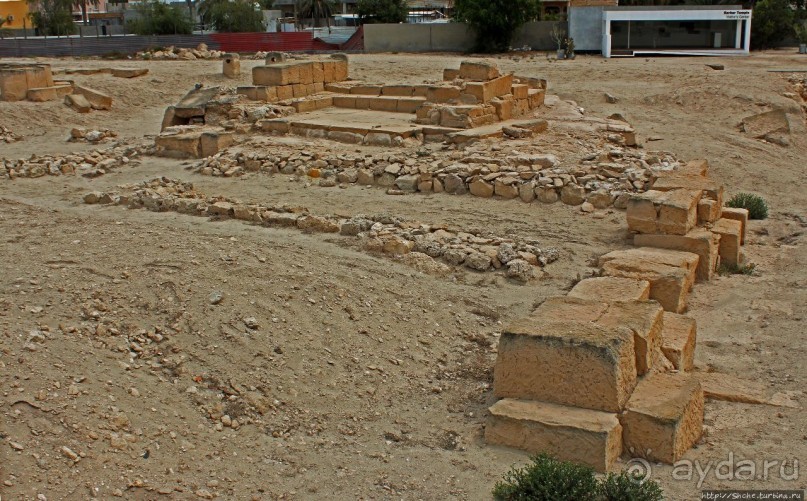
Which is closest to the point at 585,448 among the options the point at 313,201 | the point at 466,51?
the point at 313,201

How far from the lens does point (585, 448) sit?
5.30m

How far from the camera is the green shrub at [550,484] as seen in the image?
4828 millimetres

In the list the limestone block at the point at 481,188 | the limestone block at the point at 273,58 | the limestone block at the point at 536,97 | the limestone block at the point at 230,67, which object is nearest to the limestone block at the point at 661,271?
the limestone block at the point at 481,188

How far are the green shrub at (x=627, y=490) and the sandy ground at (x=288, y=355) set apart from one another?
39 centimetres

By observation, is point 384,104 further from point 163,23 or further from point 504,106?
point 163,23

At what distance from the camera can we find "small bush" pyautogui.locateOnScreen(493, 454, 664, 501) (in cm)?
480

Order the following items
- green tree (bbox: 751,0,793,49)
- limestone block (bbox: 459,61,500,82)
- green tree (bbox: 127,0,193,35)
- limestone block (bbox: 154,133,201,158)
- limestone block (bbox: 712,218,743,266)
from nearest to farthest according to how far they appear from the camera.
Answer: limestone block (bbox: 712,218,743,266), limestone block (bbox: 154,133,201,158), limestone block (bbox: 459,61,500,82), green tree (bbox: 751,0,793,49), green tree (bbox: 127,0,193,35)

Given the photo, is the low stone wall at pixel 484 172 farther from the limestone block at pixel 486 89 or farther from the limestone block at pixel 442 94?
the limestone block at pixel 442 94

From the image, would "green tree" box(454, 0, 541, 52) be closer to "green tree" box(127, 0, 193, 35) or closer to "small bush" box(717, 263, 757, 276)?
"green tree" box(127, 0, 193, 35)

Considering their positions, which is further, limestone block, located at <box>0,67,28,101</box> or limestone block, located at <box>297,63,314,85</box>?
limestone block, located at <box>0,67,28,101</box>

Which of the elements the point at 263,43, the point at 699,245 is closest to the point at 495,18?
the point at 263,43

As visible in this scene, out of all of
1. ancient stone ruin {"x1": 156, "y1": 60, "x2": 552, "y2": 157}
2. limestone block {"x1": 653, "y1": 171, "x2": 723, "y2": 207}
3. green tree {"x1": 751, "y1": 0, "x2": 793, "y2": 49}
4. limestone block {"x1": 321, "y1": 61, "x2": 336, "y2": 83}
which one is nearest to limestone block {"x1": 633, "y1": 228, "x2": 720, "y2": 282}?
limestone block {"x1": 653, "y1": 171, "x2": 723, "y2": 207}

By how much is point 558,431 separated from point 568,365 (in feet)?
1.44

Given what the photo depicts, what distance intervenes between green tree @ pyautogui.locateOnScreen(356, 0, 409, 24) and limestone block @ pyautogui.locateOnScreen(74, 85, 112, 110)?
2207 cm
